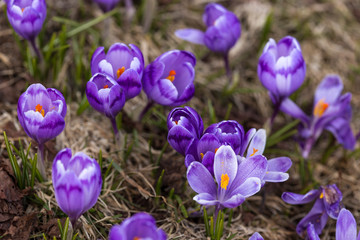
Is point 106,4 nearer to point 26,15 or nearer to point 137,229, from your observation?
point 26,15

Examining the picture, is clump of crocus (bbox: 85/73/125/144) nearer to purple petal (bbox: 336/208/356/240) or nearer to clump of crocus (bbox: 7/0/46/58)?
clump of crocus (bbox: 7/0/46/58)

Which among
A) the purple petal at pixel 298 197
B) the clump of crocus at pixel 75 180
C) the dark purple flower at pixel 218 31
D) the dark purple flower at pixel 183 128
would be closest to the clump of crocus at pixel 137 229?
the clump of crocus at pixel 75 180

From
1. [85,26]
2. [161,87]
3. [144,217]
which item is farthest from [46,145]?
[144,217]

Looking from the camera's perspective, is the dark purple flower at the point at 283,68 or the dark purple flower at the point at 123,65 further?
the dark purple flower at the point at 283,68

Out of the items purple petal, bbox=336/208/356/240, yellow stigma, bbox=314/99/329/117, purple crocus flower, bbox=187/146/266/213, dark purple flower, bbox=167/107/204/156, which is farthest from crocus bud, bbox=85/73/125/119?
yellow stigma, bbox=314/99/329/117

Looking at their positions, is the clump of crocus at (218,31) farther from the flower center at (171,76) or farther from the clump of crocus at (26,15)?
the clump of crocus at (26,15)
